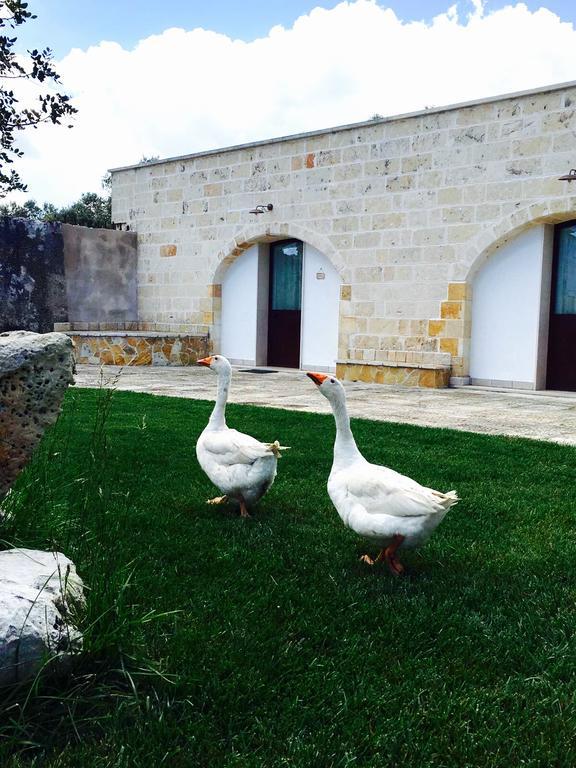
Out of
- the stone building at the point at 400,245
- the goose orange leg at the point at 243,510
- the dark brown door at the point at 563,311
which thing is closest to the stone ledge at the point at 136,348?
the stone building at the point at 400,245

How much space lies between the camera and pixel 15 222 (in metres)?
14.5

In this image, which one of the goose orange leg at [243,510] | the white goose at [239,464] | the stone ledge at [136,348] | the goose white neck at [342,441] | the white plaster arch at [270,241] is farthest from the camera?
the stone ledge at [136,348]

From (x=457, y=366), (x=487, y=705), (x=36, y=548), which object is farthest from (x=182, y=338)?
(x=487, y=705)

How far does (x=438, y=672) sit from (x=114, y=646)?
A: 105 cm

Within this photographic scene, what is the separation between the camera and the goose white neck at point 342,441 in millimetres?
3361

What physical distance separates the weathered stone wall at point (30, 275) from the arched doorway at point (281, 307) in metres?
3.51

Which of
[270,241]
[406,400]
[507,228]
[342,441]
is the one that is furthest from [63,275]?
[342,441]

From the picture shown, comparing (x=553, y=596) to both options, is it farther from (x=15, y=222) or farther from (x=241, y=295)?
(x=15, y=222)

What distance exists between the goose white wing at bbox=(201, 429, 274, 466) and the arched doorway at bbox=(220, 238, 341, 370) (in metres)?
9.46

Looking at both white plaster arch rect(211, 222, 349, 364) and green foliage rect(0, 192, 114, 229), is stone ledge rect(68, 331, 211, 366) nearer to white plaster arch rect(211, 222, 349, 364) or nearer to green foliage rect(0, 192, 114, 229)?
white plaster arch rect(211, 222, 349, 364)

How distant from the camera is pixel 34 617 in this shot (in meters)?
2.10

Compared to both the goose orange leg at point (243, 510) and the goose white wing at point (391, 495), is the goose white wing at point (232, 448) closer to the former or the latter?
the goose orange leg at point (243, 510)

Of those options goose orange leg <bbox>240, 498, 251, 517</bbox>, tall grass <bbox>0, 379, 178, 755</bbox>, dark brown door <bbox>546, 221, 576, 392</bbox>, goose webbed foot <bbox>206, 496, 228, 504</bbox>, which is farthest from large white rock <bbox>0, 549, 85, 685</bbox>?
dark brown door <bbox>546, 221, 576, 392</bbox>

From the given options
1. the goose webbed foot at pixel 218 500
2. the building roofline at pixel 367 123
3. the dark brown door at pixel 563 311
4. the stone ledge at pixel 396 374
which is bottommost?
the goose webbed foot at pixel 218 500
